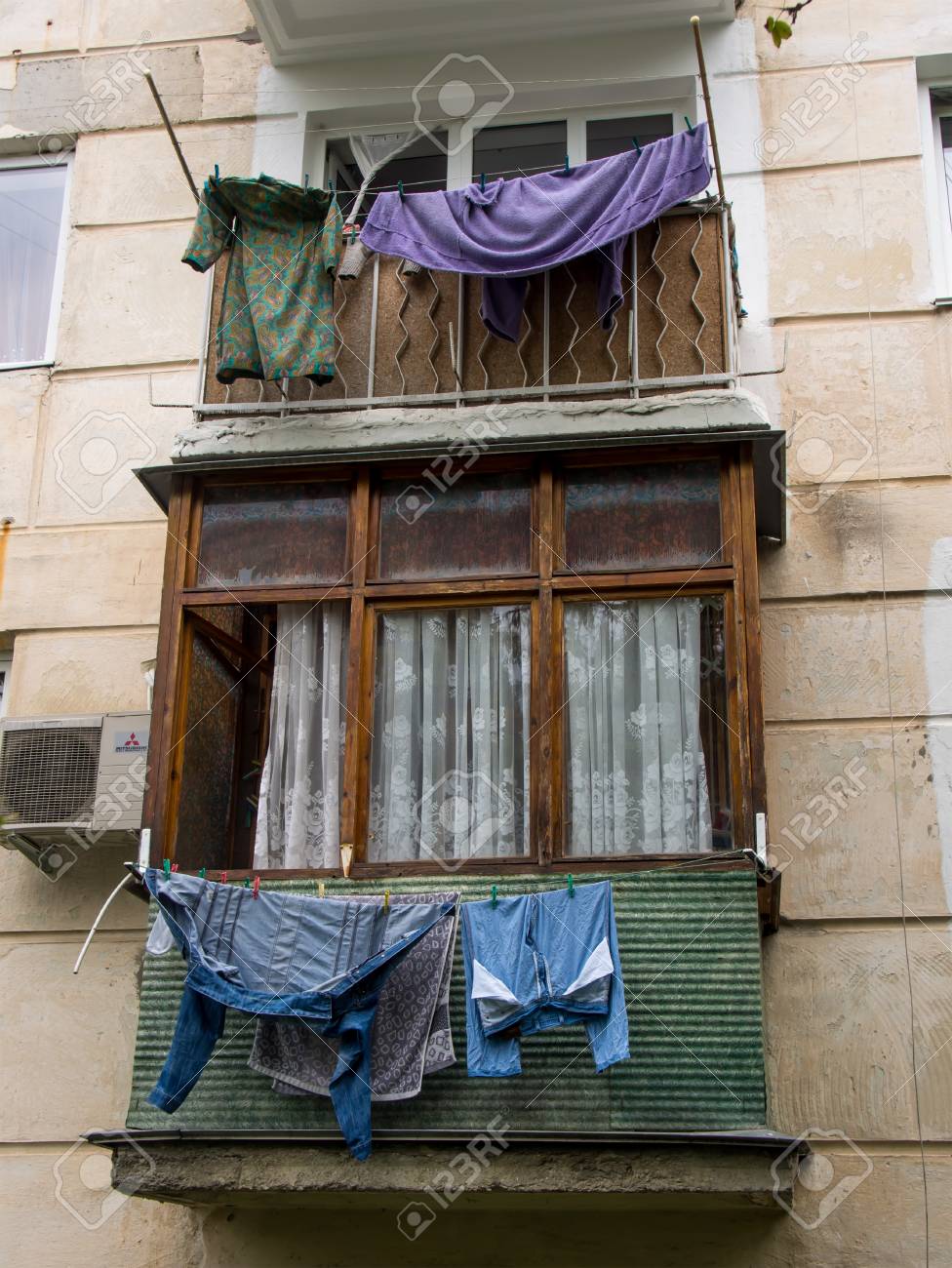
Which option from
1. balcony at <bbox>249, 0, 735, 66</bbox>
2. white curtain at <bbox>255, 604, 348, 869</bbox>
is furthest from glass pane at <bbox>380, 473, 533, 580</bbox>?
balcony at <bbox>249, 0, 735, 66</bbox>

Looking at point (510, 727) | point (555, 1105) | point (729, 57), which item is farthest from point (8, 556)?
point (729, 57)

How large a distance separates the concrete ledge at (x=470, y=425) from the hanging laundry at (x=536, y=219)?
580 millimetres

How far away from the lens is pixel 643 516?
8.23m

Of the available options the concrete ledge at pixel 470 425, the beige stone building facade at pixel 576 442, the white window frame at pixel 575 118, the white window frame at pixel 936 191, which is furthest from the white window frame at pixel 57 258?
the white window frame at pixel 936 191

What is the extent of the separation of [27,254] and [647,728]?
575 centimetres

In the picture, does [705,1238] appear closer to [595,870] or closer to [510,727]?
[595,870]

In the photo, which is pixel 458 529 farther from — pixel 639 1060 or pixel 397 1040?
pixel 639 1060

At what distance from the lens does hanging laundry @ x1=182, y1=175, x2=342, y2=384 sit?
8.52m

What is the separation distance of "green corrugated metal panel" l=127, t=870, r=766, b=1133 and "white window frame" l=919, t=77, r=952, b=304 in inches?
169

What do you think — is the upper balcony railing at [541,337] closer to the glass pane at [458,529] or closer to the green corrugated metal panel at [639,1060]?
the glass pane at [458,529]

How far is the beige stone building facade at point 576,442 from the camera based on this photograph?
7.68 m

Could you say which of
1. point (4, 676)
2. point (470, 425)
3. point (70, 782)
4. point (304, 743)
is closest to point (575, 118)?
point (470, 425)

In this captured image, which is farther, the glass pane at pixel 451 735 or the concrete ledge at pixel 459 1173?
the glass pane at pixel 451 735

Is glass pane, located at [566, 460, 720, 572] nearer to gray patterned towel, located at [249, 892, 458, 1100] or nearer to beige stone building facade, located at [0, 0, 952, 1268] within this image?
beige stone building facade, located at [0, 0, 952, 1268]
